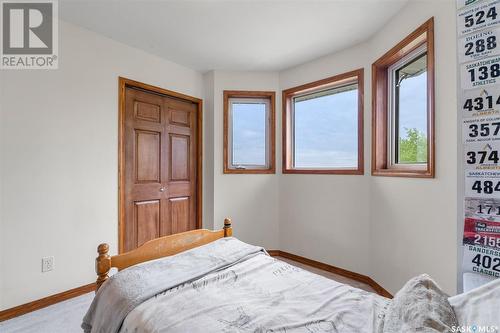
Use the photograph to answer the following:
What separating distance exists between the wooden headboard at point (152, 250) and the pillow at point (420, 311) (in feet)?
3.93

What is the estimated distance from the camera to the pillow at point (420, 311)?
78 cm

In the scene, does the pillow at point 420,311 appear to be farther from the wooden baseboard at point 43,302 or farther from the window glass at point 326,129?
the wooden baseboard at point 43,302

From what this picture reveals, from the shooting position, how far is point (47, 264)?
6.82 ft

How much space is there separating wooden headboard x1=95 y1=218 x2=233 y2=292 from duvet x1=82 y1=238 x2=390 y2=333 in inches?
3.8

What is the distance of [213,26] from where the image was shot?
226 centimetres

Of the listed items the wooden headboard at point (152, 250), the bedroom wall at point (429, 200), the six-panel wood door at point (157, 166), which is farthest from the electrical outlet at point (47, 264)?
the bedroom wall at point (429, 200)

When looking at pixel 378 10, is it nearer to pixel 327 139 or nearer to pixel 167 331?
pixel 327 139

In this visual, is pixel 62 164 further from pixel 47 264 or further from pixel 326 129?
pixel 326 129

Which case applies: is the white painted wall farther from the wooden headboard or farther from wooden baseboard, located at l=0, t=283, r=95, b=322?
the wooden headboard

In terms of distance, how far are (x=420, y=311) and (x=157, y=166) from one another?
2.67 m

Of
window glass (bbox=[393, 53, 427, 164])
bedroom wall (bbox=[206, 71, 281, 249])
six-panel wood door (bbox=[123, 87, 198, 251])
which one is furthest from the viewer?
bedroom wall (bbox=[206, 71, 281, 249])

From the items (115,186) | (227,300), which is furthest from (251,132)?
(227,300)

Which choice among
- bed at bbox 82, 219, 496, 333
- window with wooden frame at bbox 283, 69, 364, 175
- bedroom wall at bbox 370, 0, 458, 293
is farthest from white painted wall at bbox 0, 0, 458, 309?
bed at bbox 82, 219, 496, 333

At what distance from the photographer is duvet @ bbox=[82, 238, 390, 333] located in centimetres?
96
